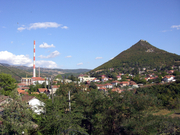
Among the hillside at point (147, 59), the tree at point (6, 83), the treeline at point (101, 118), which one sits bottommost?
the treeline at point (101, 118)

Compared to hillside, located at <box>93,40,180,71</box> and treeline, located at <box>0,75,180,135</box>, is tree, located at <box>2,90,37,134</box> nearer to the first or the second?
treeline, located at <box>0,75,180,135</box>

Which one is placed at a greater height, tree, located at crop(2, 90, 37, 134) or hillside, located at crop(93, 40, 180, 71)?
A: hillside, located at crop(93, 40, 180, 71)

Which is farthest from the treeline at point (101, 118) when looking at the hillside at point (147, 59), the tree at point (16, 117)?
the hillside at point (147, 59)

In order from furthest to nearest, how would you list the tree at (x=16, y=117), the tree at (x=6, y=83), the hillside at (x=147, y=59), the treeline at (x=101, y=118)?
the hillside at (x=147, y=59), the tree at (x=6, y=83), the treeline at (x=101, y=118), the tree at (x=16, y=117)

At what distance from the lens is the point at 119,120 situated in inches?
485

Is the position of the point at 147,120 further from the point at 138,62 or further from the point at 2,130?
the point at 138,62

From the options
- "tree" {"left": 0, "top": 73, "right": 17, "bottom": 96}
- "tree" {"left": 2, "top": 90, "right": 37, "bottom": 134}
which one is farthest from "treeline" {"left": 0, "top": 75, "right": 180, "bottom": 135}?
"tree" {"left": 0, "top": 73, "right": 17, "bottom": 96}

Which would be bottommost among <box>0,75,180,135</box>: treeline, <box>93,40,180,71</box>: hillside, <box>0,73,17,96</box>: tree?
<box>0,75,180,135</box>: treeline

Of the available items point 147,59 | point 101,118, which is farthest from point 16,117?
point 147,59

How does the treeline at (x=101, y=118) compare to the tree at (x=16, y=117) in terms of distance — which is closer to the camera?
the tree at (x=16, y=117)

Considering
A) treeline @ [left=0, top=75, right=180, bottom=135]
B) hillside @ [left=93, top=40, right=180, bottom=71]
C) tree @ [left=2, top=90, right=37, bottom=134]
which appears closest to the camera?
tree @ [left=2, top=90, right=37, bottom=134]

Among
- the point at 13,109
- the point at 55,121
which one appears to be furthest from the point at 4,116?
the point at 55,121

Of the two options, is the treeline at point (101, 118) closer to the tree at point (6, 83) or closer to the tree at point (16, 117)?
the tree at point (16, 117)

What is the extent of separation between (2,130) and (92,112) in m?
6.69
